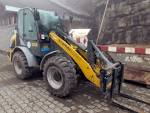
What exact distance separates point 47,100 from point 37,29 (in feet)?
6.93

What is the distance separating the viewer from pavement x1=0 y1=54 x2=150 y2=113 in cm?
454

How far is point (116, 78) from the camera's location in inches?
184

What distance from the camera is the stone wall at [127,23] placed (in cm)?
1018

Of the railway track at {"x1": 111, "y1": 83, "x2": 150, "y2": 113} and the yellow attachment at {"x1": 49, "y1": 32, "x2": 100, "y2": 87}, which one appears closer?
the railway track at {"x1": 111, "y1": 83, "x2": 150, "y2": 113}

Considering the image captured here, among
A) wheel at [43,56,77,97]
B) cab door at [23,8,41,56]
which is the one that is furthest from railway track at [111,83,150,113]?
cab door at [23,8,41,56]

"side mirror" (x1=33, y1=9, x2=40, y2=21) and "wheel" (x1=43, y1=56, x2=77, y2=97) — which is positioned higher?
"side mirror" (x1=33, y1=9, x2=40, y2=21)

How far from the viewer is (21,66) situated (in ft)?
21.1

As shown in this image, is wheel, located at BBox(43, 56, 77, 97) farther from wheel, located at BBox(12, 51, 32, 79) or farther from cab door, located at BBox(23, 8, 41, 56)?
wheel, located at BBox(12, 51, 32, 79)

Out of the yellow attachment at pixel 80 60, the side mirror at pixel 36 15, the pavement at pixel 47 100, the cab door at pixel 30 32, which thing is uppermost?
the side mirror at pixel 36 15

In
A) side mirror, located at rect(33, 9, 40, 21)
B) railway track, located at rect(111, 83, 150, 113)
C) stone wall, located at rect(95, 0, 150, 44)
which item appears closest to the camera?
railway track, located at rect(111, 83, 150, 113)

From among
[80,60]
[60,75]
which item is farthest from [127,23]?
[60,75]

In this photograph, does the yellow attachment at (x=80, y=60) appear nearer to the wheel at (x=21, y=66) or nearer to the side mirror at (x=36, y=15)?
the side mirror at (x=36, y=15)

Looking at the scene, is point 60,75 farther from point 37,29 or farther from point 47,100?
point 37,29

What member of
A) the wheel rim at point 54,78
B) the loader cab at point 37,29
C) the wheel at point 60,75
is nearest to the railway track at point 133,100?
the wheel at point 60,75
